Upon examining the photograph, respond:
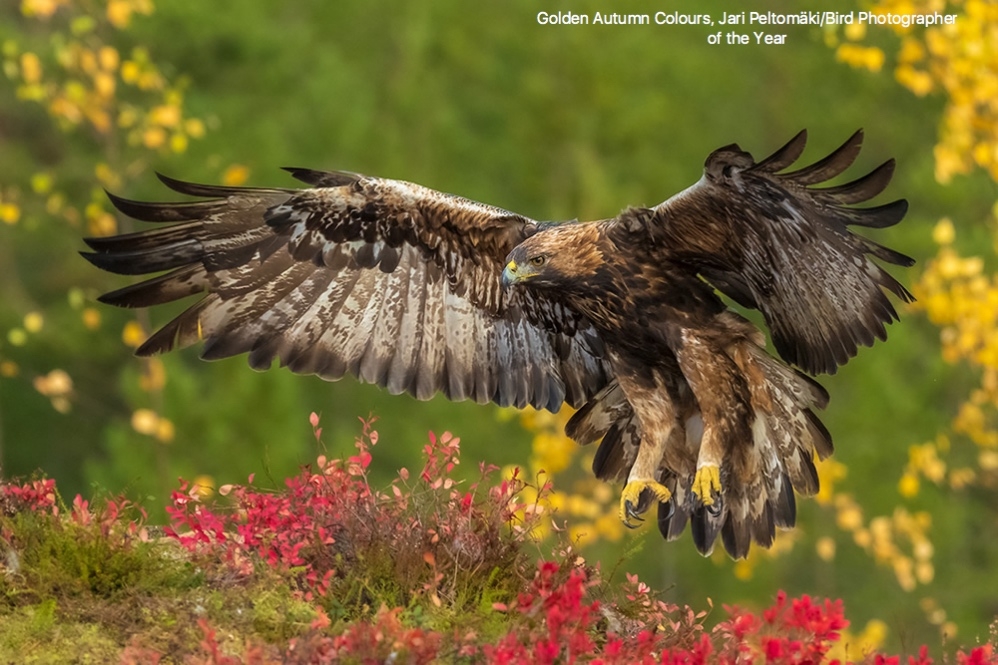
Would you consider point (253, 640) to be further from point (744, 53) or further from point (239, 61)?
point (744, 53)

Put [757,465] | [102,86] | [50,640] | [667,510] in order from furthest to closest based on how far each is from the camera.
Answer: [102,86] → [667,510] → [757,465] → [50,640]

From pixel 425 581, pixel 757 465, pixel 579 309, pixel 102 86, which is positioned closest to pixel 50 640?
pixel 425 581

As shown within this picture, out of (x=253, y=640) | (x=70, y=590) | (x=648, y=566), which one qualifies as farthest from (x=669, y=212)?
(x=648, y=566)

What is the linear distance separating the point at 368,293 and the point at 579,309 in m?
1.24

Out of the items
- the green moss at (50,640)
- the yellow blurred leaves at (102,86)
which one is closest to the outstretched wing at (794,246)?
the green moss at (50,640)

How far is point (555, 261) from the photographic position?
23.1 feet

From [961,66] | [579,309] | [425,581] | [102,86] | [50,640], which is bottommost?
[50,640]

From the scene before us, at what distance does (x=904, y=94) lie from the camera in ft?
79.3

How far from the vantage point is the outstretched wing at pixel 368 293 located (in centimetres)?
729

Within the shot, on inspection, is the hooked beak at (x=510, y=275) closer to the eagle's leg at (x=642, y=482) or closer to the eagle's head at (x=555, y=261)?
the eagle's head at (x=555, y=261)

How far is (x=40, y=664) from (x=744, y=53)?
76.0 feet

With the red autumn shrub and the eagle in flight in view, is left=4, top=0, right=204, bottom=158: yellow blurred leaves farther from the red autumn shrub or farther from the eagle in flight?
the red autumn shrub

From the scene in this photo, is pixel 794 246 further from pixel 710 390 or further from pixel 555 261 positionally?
pixel 555 261

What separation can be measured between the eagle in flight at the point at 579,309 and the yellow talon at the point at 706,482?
0.04 feet
